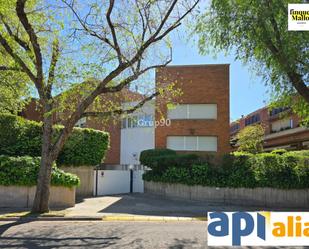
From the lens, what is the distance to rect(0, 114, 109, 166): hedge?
2177cm

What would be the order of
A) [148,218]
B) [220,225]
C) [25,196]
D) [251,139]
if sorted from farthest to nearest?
[251,139], [25,196], [148,218], [220,225]

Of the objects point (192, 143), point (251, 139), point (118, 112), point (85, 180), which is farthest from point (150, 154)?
point (251, 139)

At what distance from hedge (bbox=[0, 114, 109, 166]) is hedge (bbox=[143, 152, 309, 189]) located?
16.3 feet

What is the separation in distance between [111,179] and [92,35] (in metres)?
13.9

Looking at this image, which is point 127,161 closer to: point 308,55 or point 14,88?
point 14,88

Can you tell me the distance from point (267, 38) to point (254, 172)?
33.4 feet

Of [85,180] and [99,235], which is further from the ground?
[85,180]

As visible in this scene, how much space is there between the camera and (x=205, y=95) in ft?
104

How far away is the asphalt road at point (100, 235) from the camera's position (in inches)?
385

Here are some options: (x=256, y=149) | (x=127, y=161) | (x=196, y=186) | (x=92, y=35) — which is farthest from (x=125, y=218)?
(x=256, y=149)

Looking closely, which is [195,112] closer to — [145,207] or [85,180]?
[85,180]

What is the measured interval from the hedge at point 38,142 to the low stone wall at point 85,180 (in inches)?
21.9

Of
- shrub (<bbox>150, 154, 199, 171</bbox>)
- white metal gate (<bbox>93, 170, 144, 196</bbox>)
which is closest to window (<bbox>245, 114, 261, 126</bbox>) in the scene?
white metal gate (<bbox>93, 170, 144, 196</bbox>)

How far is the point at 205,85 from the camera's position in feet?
104
